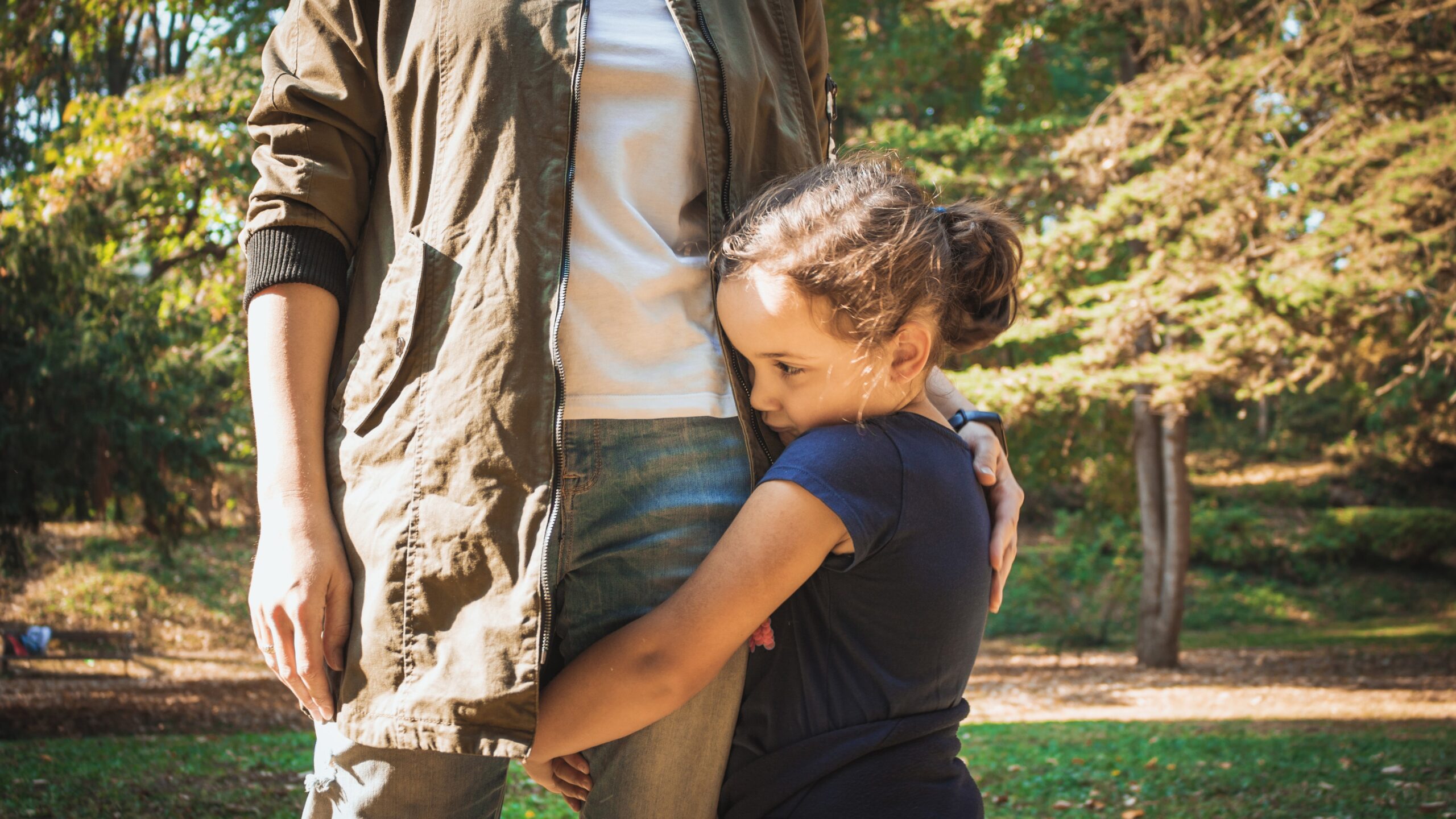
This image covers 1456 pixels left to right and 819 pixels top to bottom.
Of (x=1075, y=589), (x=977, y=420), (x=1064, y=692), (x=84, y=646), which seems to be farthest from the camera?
(x=1075, y=589)

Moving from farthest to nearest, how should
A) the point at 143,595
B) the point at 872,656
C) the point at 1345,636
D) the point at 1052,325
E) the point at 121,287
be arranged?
the point at 1345,636, the point at 143,595, the point at 1052,325, the point at 121,287, the point at 872,656

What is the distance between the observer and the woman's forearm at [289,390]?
129 centimetres

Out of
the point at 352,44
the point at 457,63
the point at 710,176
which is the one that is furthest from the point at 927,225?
the point at 352,44

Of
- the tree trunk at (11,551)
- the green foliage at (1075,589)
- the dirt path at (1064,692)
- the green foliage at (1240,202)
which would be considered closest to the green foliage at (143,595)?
the dirt path at (1064,692)

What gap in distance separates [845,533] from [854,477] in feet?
0.26

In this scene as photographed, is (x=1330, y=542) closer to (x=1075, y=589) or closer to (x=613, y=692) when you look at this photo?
(x=1075, y=589)

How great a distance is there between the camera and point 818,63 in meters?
1.85

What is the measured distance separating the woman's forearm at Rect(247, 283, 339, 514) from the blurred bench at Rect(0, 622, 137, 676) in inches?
398

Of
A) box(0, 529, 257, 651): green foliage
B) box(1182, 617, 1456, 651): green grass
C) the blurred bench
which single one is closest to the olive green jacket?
the blurred bench

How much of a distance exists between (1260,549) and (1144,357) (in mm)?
12627

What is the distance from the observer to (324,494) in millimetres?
1323

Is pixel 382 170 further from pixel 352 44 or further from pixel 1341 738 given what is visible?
pixel 1341 738

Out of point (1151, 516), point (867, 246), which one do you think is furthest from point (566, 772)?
point (1151, 516)

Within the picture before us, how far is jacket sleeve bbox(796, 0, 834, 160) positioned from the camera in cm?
177
